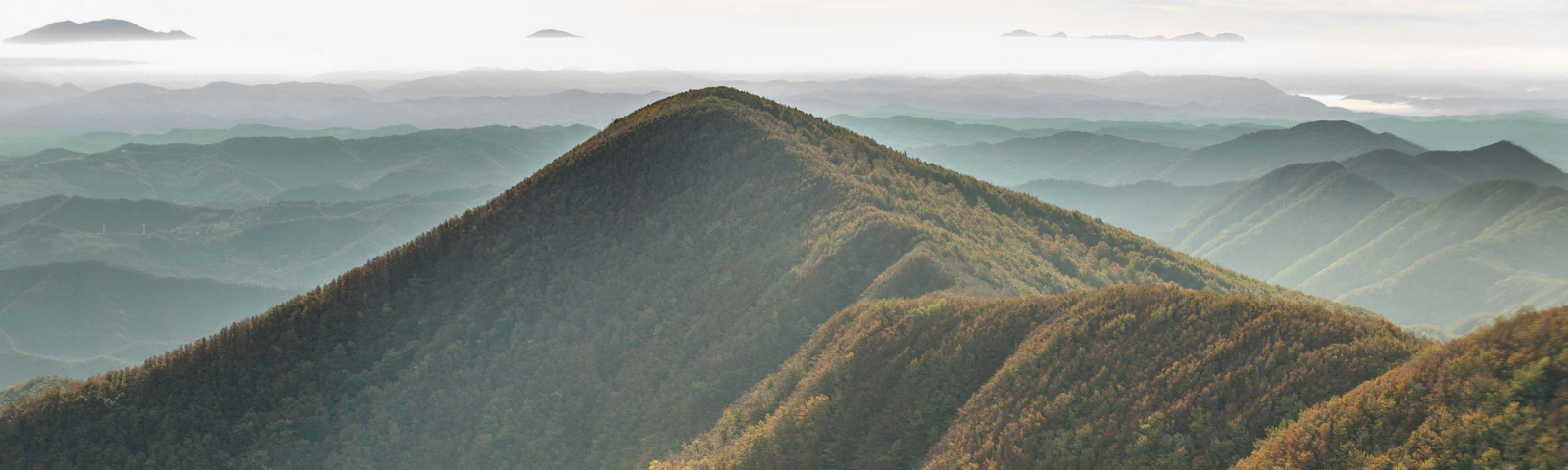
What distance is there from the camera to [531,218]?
85250 mm

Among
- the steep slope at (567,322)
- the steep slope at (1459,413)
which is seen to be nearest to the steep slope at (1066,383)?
the steep slope at (1459,413)

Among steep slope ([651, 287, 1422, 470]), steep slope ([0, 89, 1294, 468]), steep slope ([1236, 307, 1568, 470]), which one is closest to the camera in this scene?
steep slope ([1236, 307, 1568, 470])

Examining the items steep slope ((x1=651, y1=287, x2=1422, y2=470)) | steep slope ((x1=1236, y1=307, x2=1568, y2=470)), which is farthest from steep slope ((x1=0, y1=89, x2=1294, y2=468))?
steep slope ((x1=1236, y1=307, x2=1568, y2=470))

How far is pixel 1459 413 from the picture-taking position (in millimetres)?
24375

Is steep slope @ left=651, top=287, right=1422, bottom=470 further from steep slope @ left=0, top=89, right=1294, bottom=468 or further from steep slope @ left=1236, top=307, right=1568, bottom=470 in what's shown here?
steep slope @ left=0, top=89, right=1294, bottom=468

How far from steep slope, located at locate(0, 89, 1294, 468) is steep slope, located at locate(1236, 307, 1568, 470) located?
30.9 metres

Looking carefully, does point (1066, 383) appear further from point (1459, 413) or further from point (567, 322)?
point (567, 322)

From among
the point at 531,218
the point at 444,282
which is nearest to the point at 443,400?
the point at 444,282

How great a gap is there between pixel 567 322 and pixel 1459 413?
2405 inches

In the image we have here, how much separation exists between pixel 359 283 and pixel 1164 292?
66.9 metres

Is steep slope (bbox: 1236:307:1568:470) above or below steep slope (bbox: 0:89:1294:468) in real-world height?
above

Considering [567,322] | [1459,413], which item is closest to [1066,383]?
[1459,413]

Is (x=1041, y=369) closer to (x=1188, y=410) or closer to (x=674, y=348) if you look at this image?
(x=1188, y=410)

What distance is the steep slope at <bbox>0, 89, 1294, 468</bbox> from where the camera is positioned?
63938mm
